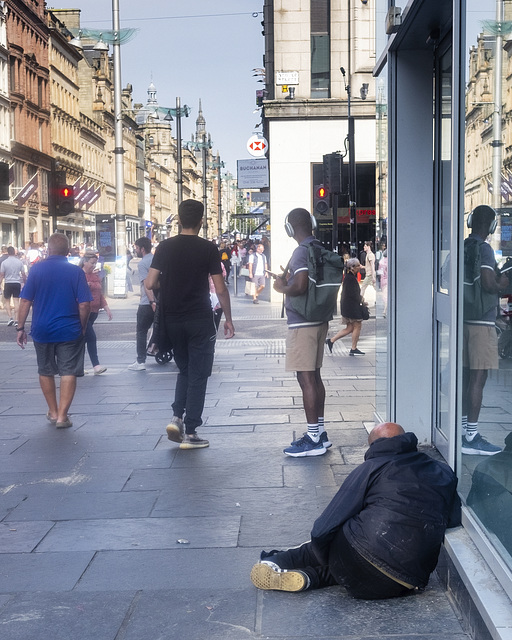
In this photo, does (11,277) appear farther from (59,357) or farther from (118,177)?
(59,357)

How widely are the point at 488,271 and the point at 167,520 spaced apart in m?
2.46

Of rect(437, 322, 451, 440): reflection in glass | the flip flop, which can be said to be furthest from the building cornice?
rect(437, 322, 451, 440): reflection in glass

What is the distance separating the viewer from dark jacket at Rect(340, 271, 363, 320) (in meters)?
14.4

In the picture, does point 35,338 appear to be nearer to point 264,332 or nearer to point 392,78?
point 392,78

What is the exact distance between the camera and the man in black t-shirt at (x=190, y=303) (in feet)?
24.7

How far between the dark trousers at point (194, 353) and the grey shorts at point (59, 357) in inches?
57.6

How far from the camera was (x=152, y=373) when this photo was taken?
1257 cm

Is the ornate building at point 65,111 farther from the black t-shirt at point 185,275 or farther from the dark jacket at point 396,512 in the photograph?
the dark jacket at point 396,512

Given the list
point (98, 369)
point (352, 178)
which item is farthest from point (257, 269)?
point (98, 369)

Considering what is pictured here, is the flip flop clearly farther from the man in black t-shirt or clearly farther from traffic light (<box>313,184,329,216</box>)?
traffic light (<box>313,184,329,216</box>)

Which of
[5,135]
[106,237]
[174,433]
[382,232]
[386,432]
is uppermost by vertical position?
[5,135]

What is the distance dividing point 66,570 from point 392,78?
392cm

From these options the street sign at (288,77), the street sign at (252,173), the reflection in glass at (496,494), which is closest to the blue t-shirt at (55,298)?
the reflection in glass at (496,494)

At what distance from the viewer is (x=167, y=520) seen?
18.4 ft
